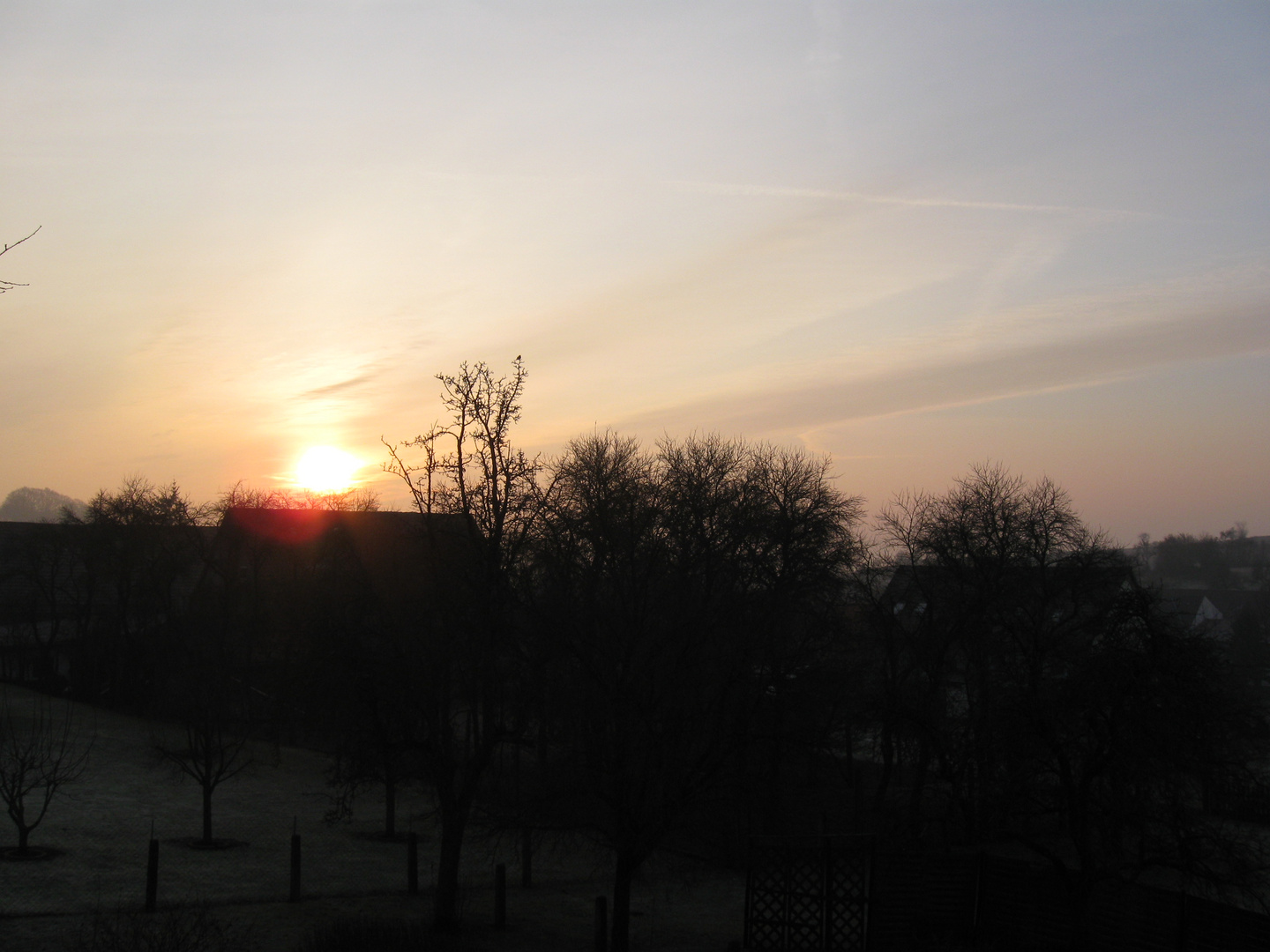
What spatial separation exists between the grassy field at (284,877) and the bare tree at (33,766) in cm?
63

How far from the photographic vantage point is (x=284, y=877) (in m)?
19.0

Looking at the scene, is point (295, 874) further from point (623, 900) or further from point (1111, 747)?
point (1111, 747)

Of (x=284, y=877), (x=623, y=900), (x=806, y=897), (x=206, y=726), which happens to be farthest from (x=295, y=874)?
(x=806, y=897)

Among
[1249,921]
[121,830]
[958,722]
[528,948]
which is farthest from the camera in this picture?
[121,830]

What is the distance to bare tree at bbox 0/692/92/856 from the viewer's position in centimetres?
1778

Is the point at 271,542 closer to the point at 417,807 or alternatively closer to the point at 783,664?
the point at 417,807

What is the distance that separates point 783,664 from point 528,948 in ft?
20.7

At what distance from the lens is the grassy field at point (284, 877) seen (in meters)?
15.9

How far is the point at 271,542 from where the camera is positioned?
160 ft

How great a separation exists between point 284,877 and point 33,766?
4995 millimetres

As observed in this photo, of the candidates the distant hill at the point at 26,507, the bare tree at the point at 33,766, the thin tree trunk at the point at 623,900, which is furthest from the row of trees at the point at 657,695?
the distant hill at the point at 26,507

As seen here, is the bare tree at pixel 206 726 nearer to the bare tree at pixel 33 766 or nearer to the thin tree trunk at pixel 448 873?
the bare tree at pixel 33 766

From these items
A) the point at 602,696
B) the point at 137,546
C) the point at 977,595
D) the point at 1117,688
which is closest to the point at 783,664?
the point at 602,696

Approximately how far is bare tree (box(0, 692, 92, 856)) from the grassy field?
633mm
